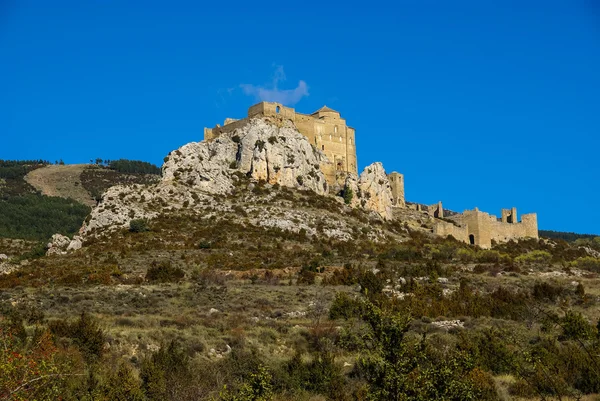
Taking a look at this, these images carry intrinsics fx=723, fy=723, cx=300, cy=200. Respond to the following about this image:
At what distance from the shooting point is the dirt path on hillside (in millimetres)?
119312

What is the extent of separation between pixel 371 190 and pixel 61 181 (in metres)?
78.3

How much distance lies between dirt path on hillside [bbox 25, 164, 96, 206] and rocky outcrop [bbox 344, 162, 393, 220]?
5864cm

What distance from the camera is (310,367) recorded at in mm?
18906

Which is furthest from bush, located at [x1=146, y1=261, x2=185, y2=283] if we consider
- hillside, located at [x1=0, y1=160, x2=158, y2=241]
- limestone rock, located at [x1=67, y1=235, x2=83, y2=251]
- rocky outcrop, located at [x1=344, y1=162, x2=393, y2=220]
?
hillside, located at [x1=0, y1=160, x2=158, y2=241]

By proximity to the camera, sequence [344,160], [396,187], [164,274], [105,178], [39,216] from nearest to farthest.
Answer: [164,274] → [344,160] → [396,187] → [39,216] → [105,178]

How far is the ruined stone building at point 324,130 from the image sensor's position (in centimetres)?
6700

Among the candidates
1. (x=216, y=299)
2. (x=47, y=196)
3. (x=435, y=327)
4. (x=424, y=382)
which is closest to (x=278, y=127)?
(x=216, y=299)

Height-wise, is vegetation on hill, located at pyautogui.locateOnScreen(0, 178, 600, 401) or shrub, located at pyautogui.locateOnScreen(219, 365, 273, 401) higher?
vegetation on hill, located at pyautogui.locateOnScreen(0, 178, 600, 401)

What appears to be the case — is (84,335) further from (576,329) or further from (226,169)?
(226,169)

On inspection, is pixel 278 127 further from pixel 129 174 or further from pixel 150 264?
pixel 129 174

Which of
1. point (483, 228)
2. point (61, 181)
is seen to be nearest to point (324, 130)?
point (483, 228)

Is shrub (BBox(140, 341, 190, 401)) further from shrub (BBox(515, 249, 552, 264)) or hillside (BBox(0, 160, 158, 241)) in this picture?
hillside (BBox(0, 160, 158, 241))

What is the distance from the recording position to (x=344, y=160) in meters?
72.8

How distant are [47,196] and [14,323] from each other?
325ft
